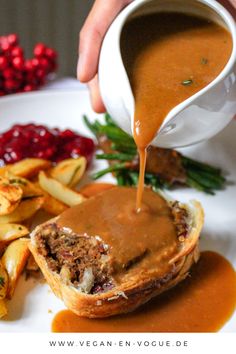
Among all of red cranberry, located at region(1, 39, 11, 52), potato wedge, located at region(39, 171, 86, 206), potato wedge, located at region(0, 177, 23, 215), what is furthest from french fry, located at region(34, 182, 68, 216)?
red cranberry, located at region(1, 39, 11, 52)

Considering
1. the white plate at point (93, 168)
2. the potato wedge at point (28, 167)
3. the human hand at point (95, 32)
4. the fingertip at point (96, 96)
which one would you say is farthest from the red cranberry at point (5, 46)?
the human hand at point (95, 32)

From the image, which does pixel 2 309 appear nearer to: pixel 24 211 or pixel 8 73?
pixel 24 211

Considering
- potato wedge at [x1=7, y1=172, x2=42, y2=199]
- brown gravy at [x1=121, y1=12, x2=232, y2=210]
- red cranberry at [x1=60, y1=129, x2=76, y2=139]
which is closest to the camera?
brown gravy at [x1=121, y1=12, x2=232, y2=210]

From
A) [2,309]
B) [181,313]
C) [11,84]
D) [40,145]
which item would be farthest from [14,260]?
[11,84]

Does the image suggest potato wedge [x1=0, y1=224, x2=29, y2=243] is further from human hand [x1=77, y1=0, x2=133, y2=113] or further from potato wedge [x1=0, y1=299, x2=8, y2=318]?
human hand [x1=77, y1=0, x2=133, y2=113]

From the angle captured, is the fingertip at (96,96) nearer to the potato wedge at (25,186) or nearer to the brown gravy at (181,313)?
the potato wedge at (25,186)

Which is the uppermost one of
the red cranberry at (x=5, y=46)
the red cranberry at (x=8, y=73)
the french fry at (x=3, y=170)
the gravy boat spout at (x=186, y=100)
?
the gravy boat spout at (x=186, y=100)
